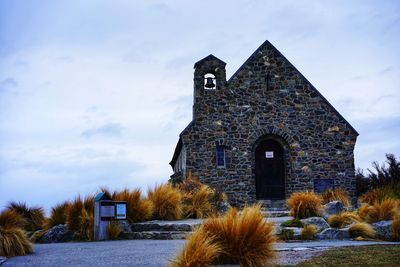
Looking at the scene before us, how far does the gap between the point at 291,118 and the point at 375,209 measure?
1091 cm

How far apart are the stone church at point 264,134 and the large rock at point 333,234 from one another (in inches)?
420

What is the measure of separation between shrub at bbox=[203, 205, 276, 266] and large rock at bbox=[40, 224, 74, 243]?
23.0 feet

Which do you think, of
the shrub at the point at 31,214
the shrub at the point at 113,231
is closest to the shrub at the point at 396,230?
the shrub at the point at 113,231

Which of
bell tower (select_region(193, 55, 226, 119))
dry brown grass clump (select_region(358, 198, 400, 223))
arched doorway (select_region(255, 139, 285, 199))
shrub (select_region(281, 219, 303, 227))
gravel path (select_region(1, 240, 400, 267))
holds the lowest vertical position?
gravel path (select_region(1, 240, 400, 267))

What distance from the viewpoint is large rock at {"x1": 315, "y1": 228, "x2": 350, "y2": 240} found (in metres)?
10.6

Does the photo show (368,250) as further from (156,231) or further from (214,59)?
(214,59)

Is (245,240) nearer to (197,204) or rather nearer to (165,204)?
(165,204)

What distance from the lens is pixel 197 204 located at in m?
15.5

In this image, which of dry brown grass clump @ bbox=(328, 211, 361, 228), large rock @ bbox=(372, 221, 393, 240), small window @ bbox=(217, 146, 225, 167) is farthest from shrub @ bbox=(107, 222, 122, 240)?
small window @ bbox=(217, 146, 225, 167)

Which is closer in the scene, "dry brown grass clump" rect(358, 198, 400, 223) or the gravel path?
the gravel path

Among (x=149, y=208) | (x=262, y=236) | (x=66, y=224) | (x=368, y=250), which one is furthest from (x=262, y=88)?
(x=262, y=236)

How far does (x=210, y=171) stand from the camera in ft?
70.1

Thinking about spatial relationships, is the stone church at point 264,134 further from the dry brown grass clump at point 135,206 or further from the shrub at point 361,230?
the shrub at point 361,230

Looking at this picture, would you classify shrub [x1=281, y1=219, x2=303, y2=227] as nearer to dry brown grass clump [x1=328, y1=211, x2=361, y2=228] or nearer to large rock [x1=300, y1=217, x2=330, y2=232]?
large rock [x1=300, y1=217, x2=330, y2=232]
